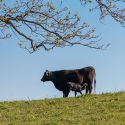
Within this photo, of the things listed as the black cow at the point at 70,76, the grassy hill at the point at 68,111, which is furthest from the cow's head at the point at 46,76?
the grassy hill at the point at 68,111

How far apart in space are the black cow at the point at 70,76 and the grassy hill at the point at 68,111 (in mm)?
12031

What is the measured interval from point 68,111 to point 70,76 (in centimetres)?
1643

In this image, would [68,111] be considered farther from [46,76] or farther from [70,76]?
[46,76]

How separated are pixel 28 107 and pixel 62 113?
284 cm

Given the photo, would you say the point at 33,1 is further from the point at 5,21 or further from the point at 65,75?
the point at 65,75

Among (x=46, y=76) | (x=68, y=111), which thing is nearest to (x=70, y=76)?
(x=46, y=76)

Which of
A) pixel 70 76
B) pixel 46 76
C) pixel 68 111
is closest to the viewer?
pixel 68 111

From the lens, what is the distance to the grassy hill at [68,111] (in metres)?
14.8

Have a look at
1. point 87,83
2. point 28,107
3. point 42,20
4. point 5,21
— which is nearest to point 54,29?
point 42,20

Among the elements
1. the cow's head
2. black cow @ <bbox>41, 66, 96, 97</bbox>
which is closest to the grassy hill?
black cow @ <bbox>41, 66, 96, 97</bbox>

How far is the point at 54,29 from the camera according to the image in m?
20.6

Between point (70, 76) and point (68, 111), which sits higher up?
point (70, 76)

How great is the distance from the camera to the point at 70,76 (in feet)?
110

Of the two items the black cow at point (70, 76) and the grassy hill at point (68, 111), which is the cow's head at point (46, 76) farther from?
the grassy hill at point (68, 111)
